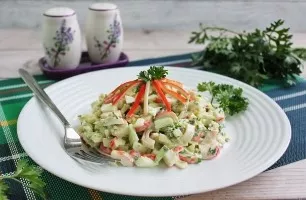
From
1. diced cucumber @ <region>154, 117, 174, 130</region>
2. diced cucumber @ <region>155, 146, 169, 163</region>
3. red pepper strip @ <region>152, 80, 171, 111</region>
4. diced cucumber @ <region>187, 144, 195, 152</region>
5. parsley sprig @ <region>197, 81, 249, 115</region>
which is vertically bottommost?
parsley sprig @ <region>197, 81, 249, 115</region>

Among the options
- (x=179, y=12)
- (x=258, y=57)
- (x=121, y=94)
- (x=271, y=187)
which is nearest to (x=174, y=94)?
(x=121, y=94)

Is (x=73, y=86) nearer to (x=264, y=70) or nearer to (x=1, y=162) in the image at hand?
(x=1, y=162)

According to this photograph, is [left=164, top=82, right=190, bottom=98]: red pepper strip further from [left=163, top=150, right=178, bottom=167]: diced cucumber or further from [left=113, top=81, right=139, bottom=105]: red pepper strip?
[left=163, top=150, right=178, bottom=167]: diced cucumber

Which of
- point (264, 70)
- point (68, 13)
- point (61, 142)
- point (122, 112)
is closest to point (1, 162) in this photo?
point (61, 142)

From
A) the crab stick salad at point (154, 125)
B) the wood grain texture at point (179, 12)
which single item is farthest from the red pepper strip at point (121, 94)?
the wood grain texture at point (179, 12)

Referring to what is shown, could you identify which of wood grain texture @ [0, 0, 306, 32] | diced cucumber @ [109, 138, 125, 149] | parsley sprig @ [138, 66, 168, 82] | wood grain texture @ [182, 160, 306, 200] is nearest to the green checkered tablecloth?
wood grain texture @ [182, 160, 306, 200]

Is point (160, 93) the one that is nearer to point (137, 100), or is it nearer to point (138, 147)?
point (137, 100)
